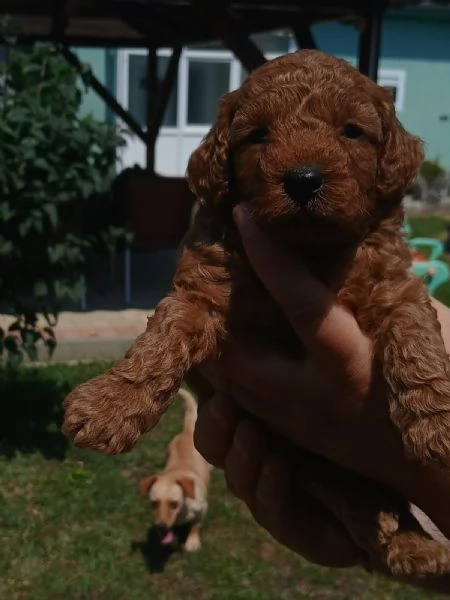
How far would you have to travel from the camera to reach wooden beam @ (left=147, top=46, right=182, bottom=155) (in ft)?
33.6

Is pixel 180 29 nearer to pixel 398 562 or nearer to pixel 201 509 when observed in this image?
pixel 201 509

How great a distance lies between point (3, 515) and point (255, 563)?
4.58ft

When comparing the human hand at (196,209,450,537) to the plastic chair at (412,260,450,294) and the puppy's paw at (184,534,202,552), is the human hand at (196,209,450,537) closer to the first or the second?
the puppy's paw at (184,534,202,552)

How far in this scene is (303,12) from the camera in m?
7.71

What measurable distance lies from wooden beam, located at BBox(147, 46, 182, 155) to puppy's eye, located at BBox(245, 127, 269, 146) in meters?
8.62

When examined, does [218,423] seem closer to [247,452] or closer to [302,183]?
[247,452]

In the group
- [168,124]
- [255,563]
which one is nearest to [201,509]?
[255,563]

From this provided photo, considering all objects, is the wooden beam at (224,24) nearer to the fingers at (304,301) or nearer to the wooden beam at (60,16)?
the wooden beam at (60,16)

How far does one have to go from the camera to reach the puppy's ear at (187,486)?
450 cm

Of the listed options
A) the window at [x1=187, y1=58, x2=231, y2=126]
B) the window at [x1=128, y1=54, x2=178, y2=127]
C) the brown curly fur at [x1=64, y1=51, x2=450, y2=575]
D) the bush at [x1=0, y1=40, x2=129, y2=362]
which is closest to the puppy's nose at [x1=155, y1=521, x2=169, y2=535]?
the bush at [x1=0, y1=40, x2=129, y2=362]

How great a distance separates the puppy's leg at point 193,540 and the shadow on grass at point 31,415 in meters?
1.14

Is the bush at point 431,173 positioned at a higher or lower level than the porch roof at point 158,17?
lower

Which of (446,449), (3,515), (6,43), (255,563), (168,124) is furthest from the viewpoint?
(168,124)

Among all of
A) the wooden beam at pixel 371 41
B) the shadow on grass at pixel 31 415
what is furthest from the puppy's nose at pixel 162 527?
the wooden beam at pixel 371 41
